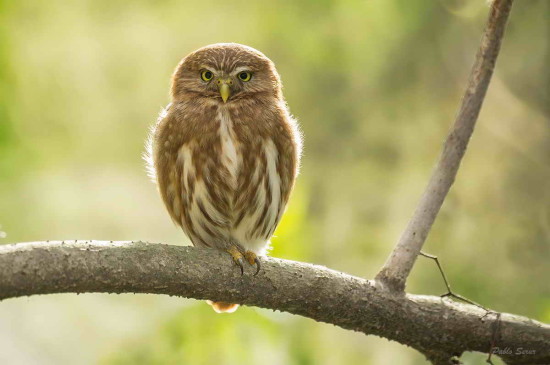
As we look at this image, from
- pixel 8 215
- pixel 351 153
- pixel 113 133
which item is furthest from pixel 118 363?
pixel 113 133

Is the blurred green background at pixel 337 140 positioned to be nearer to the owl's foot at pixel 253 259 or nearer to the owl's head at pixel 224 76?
the owl's head at pixel 224 76

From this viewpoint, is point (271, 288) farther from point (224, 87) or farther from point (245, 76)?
point (245, 76)

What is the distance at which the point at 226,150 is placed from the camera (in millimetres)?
3875

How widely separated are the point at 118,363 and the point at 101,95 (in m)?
3.99

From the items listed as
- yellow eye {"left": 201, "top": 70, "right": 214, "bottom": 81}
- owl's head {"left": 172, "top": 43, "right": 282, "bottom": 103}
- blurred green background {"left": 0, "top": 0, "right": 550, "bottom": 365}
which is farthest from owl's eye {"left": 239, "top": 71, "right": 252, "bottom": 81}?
blurred green background {"left": 0, "top": 0, "right": 550, "bottom": 365}

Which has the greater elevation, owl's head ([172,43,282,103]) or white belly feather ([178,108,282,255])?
owl's head ([172,43,282,103])

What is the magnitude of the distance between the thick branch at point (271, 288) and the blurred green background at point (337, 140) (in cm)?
212

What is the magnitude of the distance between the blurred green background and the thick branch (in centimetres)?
212

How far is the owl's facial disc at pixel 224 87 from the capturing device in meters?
4.09

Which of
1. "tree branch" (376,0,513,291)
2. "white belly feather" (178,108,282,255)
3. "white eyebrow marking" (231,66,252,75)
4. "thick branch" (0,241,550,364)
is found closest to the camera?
"thick branch" (0,241,550,364)

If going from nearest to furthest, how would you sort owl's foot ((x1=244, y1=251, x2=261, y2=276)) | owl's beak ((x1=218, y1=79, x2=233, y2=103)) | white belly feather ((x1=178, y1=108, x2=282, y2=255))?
owl's foot ((x1=244, y1=251, x2=261, y2=276))
white belly feather ((x1=178, y1=108, x2=282, y2=255))
owl's beak ((x1=218, y1=79, x2=233, y2=103))

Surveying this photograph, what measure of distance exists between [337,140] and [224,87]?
3158 millimetres

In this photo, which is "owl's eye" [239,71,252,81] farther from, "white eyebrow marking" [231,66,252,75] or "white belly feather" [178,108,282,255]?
"white belly feather" [178,108,282,255]

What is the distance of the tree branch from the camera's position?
3.58 metres
